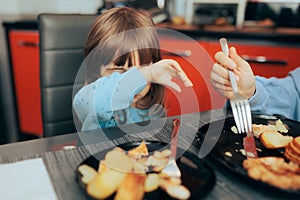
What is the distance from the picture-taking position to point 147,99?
0.97 m

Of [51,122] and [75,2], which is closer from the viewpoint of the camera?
[51,122]

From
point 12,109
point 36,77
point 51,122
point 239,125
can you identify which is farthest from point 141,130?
point 12,109

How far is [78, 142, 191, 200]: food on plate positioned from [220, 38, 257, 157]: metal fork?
0.19 m

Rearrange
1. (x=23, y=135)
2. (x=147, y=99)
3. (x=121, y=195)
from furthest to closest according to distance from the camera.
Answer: (x=23, y=135)
(x=147, y=99)
(x=121, y=195)

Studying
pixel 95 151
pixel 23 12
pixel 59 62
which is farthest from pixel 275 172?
pixel 23 12

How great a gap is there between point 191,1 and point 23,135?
58.3 inches

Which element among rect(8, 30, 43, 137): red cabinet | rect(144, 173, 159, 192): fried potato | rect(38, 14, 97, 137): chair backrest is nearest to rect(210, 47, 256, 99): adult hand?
rect(144, 173, 159, 192): fried potato

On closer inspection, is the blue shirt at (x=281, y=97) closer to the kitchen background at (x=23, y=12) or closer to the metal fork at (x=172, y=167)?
the metal fork at (x=172, y=167)

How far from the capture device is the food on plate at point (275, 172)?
43 centimetres

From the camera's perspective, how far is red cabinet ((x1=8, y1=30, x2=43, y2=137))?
6.14ft

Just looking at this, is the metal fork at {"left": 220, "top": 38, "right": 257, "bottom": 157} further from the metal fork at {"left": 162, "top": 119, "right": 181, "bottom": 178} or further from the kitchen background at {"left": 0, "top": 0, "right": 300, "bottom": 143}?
the kitchen background at {"left": 0, "top": 0, "right": 300, "bottom": 143}

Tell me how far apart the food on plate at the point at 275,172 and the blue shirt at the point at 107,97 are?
0.97 feet

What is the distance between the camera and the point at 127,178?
421mm

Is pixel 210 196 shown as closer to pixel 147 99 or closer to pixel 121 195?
pixel 121 195
